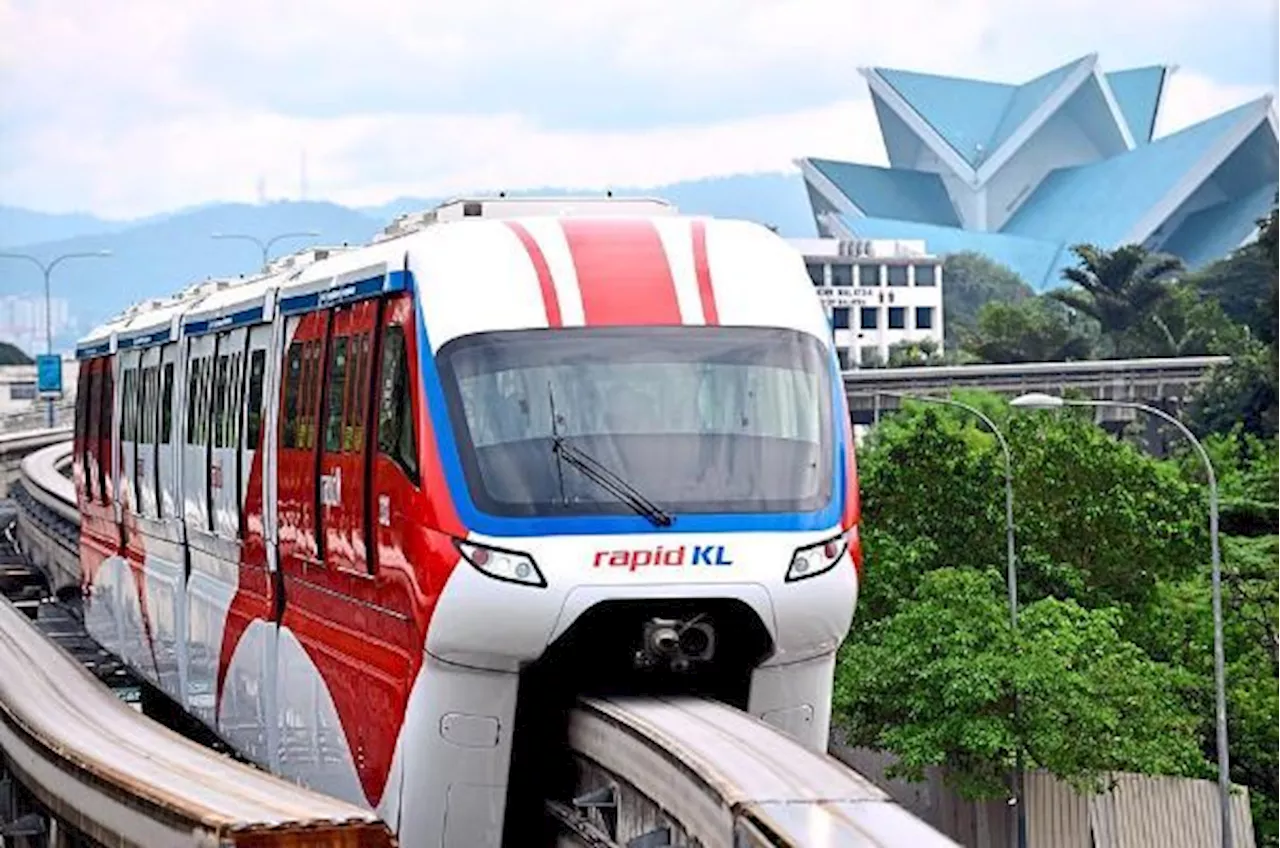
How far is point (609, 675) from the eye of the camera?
48.3 ft

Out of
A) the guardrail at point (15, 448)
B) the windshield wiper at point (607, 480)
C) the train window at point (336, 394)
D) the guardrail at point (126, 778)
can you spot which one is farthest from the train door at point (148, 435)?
the guardrail at point (15, 448)

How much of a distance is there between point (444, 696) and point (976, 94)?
16939cm

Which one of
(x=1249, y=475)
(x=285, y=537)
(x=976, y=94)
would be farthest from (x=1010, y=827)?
(x=976, y=94)

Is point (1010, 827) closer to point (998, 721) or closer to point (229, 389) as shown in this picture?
point (998, 721)

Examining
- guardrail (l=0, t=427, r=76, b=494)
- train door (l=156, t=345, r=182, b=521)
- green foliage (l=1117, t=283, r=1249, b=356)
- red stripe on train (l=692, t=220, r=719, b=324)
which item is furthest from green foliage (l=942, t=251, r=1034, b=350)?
red stripe on train (l=692, t=220, r=719, b=324)

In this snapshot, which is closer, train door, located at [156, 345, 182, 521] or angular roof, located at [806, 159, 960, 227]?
train door, located at [156, 345, 182, 521]

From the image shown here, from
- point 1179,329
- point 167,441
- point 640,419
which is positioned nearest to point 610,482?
point 640,419

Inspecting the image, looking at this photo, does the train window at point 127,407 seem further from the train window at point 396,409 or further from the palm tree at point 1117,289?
the palm tree at point 1117,289

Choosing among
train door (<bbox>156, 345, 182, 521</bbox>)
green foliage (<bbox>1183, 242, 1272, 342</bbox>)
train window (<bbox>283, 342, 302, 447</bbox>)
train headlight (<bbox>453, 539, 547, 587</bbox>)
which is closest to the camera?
train headlight (<bbox>453, 539, 547, 587</bbox>)

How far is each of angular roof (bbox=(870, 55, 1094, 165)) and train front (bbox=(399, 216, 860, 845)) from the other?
538ft

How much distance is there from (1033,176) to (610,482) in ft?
572

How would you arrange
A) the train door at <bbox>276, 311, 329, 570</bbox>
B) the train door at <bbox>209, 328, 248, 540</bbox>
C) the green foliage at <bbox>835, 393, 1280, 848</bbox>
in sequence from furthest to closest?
the green foliage at <bbox>835, 393, 1280, 848</bbox> → the train door at <bbox>209, 328, 248, 540</bbox> → the train door at <bbox>276, 311, 329, 570</bbox>

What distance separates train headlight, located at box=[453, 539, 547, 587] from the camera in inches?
543

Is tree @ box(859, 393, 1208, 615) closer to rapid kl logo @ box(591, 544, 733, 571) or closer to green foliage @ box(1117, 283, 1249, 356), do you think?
rapid kl logo @ box(591, 544, 733, 571)
